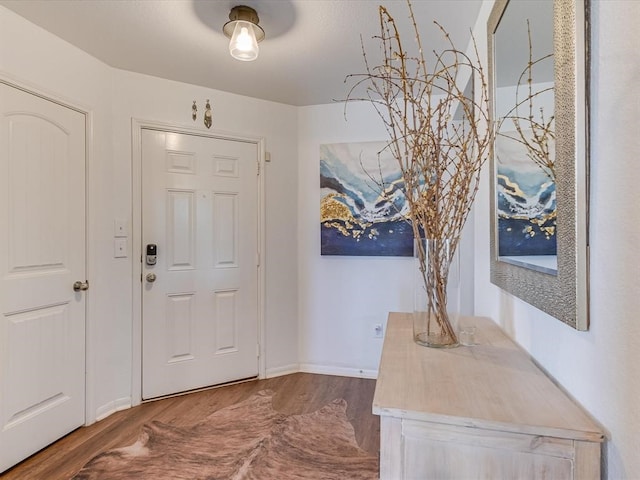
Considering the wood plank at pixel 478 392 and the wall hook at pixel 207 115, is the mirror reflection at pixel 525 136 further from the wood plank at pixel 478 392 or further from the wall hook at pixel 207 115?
the wall hook at pixel 207 115

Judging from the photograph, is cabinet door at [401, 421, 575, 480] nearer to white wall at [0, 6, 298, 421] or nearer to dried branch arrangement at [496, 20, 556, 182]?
dried branch arrangement at [496, 20, 556, 182]

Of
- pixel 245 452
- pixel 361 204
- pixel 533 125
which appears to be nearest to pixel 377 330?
pixel 361 204

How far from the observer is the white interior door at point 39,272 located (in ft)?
5.76

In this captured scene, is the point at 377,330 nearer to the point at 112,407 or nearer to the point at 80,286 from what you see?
the point at 112,407

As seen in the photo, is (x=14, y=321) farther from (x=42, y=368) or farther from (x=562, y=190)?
(x=562, y=190)

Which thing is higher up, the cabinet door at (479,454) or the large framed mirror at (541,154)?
the large framed mirror at (541,154)

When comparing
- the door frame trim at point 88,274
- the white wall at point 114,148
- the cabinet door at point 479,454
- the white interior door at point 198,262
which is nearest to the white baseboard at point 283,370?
the white wall at point 114,148

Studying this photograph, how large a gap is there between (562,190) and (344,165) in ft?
7.25

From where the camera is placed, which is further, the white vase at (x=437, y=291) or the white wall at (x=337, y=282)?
the white wall at (x=337, y=282)

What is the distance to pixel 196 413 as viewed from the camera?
231 centimetres

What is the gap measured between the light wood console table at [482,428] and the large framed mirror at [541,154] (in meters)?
0.18

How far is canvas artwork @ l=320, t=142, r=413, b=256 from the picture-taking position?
278 cm

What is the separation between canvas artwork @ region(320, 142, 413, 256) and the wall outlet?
1.89 feet

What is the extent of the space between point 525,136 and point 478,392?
2.32ft
